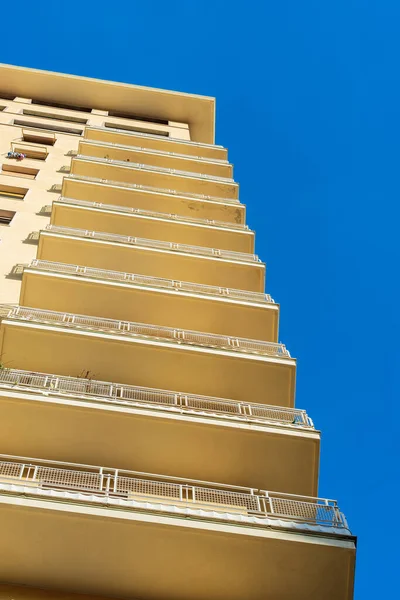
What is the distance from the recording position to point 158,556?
11.2 m

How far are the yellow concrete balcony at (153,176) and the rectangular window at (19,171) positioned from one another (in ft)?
5.43

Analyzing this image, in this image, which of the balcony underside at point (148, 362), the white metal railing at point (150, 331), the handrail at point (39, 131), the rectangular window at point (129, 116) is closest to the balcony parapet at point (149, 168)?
the handrail at point (39, 131)

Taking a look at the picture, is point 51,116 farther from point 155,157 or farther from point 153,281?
point 153,281

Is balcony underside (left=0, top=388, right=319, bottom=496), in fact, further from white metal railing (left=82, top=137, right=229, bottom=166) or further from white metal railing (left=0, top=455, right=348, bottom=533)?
white metal railing (left=82, top=137, right=229, bottom=166)

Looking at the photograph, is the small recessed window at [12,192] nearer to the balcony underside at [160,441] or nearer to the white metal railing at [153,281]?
the white metal railing at [153,281]

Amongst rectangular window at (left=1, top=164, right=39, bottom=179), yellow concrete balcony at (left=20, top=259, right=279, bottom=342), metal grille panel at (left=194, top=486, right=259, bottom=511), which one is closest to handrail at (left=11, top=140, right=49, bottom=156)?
rectangular window at (left=1, top=164, right=39, bottom=179)

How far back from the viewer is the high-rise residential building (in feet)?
36.5

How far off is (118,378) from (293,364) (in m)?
4.02

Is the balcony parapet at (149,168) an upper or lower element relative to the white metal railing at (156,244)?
upper

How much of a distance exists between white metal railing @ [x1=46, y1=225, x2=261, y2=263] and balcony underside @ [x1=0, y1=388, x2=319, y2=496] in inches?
319

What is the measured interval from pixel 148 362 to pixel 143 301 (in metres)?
2.64

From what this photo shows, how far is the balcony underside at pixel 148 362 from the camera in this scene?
15727mm

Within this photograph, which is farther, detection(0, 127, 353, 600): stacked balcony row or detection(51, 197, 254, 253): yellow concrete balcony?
detection(51, 197, 254, 253): yellow concrete balcony

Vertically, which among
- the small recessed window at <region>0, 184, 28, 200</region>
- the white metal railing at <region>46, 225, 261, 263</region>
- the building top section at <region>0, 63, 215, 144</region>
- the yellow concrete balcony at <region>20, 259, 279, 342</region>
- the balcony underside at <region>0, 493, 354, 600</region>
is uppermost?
the building top section at <region>0, 63, 215, 144</region>
